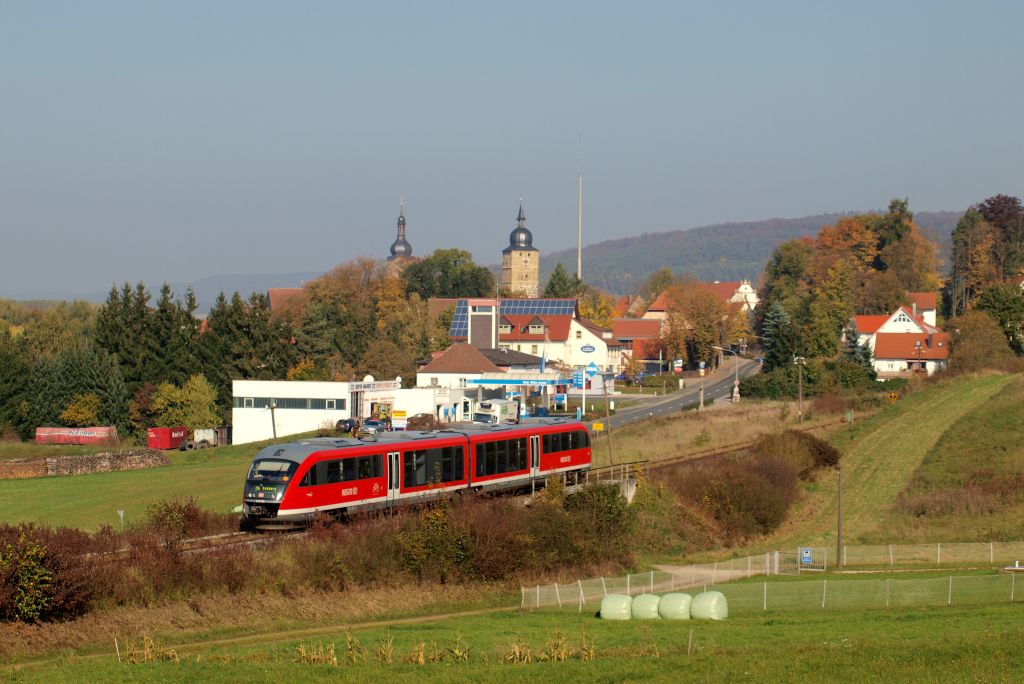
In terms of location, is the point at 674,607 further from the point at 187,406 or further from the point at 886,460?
the point at 187,406

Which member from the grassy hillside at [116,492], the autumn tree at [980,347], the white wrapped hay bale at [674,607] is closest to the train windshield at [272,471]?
the white wrapped hay bale at [674,607]

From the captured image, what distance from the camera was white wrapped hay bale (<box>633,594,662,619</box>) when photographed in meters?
30.5

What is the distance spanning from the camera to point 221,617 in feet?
94.8

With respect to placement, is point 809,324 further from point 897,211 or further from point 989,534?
point 989,534

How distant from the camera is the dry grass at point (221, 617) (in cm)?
2602

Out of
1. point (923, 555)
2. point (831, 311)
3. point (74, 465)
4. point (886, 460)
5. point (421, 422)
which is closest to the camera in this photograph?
point (923, 555)

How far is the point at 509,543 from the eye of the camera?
121 ft

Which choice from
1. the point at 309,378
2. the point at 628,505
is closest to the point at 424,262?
the point at 309,378

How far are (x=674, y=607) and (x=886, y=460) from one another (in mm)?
40297

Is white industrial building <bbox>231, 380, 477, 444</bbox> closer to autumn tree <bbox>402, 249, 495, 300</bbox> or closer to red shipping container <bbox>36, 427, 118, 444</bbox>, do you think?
red shipping container <bbox>36, 427, 118, 444</bbox>

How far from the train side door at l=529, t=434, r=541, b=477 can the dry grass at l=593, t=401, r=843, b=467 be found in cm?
1355

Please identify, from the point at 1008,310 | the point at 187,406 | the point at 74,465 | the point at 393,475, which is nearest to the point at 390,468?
the point at 393,475

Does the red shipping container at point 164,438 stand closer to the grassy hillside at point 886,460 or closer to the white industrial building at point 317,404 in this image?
the white industrial building at point 317,404

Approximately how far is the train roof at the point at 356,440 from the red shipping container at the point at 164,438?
157 ft
